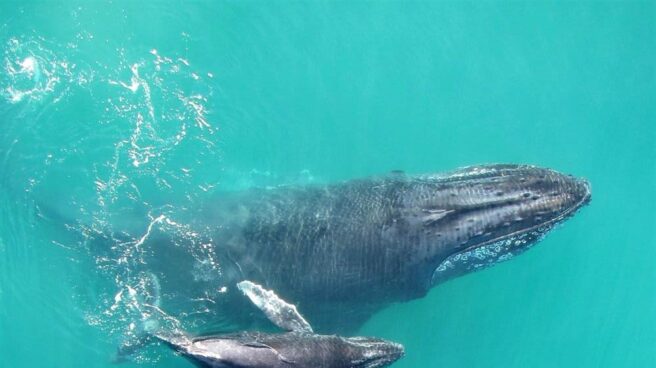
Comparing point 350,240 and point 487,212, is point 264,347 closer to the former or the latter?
point 350,240

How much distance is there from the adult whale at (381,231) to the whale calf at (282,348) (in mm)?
1415

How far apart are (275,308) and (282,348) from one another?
7.64 feet

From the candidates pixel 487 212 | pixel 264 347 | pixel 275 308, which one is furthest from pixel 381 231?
pixel 264 347

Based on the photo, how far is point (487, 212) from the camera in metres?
14.0

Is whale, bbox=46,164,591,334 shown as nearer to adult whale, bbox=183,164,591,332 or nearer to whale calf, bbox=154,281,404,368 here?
adult whale, bbox=183,164,591,332

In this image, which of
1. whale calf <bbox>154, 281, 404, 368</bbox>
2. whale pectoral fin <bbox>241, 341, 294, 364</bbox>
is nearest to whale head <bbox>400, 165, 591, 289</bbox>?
whale calf <bbox>154, 281, 404, 368</bbox>

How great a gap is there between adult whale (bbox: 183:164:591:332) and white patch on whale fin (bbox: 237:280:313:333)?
1.20ft

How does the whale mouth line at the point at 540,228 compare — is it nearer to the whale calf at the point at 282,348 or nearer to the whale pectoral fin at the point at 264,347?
the whale calf at the point at 282,348

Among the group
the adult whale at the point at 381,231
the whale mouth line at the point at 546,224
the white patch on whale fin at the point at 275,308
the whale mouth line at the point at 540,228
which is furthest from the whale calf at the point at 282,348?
the whale mouth line at the point at 546,224

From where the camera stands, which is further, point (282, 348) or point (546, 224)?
point (546, 224)

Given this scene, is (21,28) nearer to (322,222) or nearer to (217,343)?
(322,222)

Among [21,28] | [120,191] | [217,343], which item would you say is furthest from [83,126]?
[217,343]

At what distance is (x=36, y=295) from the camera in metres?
17.8

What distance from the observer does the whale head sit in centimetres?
1401
